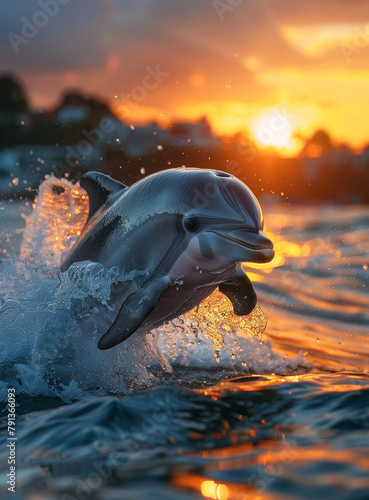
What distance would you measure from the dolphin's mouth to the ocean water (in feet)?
3.32

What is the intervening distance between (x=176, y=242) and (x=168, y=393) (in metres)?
1.28

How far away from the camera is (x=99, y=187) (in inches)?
272

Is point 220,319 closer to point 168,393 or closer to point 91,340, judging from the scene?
point 91,340

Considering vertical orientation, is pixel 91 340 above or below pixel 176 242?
below

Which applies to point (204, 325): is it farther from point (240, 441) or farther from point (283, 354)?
point (240, 441)

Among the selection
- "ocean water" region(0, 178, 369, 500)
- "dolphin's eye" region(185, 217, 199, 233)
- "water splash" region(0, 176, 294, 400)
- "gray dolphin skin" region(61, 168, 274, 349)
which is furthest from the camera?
"water splash" region(0, 176, 294, 400)

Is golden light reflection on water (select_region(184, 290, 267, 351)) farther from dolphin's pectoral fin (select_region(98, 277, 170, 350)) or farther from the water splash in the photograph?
dolphin's pectoral fin (select_region(98, 277, 170, 350))

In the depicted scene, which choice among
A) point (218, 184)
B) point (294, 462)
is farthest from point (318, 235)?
point (294, 462)

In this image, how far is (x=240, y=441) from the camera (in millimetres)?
4160

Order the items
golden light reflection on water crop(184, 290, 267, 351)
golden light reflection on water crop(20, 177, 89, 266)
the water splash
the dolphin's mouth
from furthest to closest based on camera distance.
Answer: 1. golden light reflection on water crop(20, 177, 89, 266)
2. golden light reflection on water crop(184, 290, 267, 351)
3. the water splash
4. the dolphin's mouth

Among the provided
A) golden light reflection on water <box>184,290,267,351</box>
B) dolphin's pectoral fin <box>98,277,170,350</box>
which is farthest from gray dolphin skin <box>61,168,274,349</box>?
golden light reflection on water <box>184,290,267,351</box>

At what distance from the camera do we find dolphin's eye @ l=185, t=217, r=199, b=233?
18.6 feet

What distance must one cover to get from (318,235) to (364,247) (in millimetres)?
7361

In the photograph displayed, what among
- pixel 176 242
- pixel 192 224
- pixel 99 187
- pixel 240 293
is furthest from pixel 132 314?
pixel 99 187
